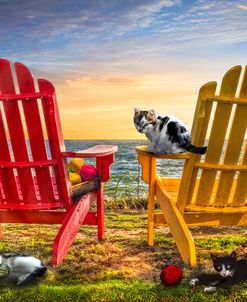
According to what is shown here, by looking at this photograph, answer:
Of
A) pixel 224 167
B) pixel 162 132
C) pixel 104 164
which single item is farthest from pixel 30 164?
pixel 224 167

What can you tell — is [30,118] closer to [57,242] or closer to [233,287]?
[57,242]

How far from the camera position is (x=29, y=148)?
3354 mm

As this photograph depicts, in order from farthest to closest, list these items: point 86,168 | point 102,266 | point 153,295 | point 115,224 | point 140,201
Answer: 1. point 140,201
2. point 115,224
3. point 86,168
4. point 102,266
5. point 153,295

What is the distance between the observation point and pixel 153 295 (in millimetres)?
2693

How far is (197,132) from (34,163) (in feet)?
4.15

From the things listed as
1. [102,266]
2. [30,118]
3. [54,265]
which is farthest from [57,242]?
[30,118]

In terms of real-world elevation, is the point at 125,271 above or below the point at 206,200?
below

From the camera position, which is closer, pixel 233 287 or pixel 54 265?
pixel 233 287

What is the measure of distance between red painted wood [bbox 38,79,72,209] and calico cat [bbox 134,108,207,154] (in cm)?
71

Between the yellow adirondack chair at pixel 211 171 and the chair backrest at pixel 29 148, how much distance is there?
0.78m

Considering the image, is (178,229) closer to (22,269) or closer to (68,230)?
(68,230)

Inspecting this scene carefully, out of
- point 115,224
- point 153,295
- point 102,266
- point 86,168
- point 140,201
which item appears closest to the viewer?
point 153,295

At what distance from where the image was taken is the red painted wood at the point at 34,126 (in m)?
3.19

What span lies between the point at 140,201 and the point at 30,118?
315 cm
